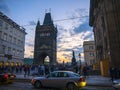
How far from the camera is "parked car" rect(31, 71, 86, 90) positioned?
13.0 m

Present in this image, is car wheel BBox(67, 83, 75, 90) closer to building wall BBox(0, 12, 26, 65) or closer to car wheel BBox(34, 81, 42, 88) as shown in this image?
car wheel BBox(34, 81, 42, 88)

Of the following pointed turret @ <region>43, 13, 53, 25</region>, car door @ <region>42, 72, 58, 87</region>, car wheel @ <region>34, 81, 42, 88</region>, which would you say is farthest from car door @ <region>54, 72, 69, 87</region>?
pointed turret @ <region>43, 13, 53, 25</region>

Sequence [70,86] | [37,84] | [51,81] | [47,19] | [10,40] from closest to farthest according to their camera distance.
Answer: [70,86] → [51,81] → [37,84] → [10,40] → [47,19]

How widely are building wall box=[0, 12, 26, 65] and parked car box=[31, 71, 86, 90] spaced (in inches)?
1427

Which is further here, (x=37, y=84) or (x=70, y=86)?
(x=37, y=84)

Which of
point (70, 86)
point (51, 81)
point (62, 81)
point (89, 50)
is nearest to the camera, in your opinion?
point (70, 86)

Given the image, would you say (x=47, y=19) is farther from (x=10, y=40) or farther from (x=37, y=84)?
(x=37, y=84)

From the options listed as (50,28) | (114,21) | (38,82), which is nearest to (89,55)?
(50,28)

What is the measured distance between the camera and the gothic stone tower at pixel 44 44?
8669 cm

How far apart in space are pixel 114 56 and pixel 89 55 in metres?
65.7

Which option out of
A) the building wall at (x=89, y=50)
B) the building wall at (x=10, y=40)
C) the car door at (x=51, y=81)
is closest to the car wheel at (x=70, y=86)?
the car door at (x=51, y=81)

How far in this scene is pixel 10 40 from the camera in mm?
55469

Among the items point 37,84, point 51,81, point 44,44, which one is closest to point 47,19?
point 44,44

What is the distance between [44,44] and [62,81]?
77.0m
